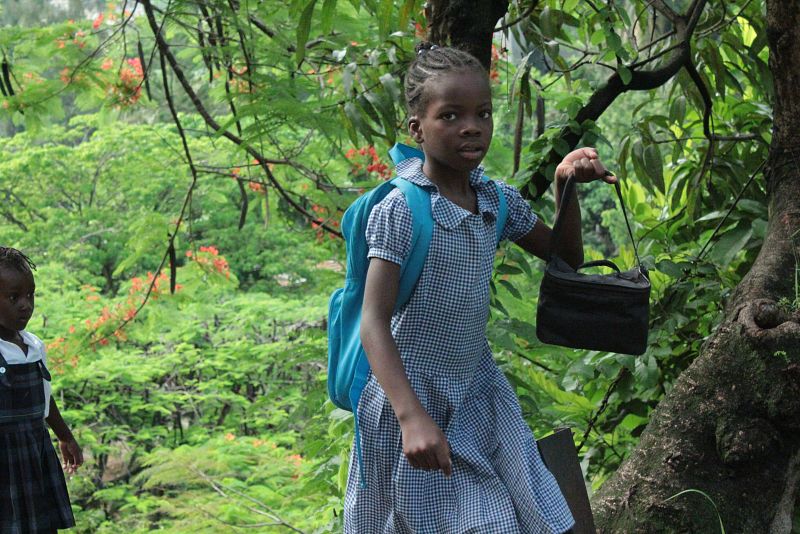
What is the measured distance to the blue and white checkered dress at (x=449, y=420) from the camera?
193cm

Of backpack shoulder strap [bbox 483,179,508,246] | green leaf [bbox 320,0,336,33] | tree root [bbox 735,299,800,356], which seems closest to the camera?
backpack shoulder strap [bbox 483,179,508,246]

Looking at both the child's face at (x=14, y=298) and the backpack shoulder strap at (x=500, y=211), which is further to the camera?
the child's face at (x=14, y=298)

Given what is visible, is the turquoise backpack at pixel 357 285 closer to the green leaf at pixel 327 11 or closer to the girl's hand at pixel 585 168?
the girl's hand at pixel 585 168

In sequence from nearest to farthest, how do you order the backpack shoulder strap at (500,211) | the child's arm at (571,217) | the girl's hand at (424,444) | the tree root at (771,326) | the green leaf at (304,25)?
the girl's hand at (424,444) < the child's arm at (571,217) < the backpack shoulder strap at (500,211) < the tree root at (771,326) < the green leaf at (304,25)

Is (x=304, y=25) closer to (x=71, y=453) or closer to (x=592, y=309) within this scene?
(x=592, y=309)

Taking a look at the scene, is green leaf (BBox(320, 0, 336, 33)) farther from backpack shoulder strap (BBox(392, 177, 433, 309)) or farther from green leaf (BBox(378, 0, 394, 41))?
backpack shoulder strap (BBox(392, 177, 433, 309))

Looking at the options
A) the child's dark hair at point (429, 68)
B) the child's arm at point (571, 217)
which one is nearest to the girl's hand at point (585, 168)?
the child's arm at point (571, 217)

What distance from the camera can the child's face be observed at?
3135mm

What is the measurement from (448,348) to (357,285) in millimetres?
214

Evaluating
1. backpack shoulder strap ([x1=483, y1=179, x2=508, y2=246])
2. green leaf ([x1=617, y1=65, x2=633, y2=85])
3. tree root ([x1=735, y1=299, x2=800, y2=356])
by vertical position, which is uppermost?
green leaf ([x1=617, y1=65, x2=633, y2=85])

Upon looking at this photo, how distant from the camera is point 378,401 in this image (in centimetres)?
201

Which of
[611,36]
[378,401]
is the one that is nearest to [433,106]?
[378,401]

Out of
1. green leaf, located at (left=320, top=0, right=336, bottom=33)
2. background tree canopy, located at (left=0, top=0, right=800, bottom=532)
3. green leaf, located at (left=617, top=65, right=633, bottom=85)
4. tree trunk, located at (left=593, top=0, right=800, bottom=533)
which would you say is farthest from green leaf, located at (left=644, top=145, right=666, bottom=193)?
green leaf, located at (left=320, top=0, right=336, bottom=33)

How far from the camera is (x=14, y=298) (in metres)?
3.14
